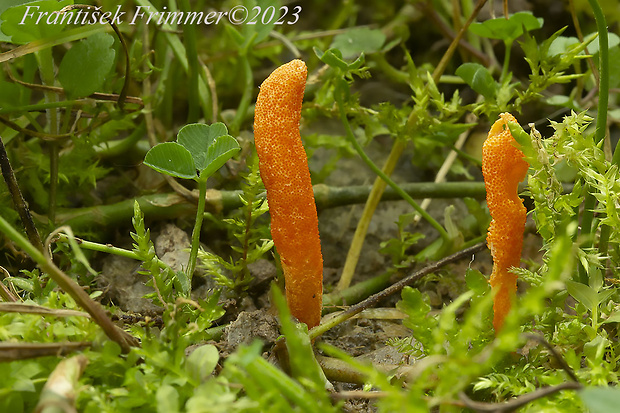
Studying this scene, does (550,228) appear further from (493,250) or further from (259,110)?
(259,110)

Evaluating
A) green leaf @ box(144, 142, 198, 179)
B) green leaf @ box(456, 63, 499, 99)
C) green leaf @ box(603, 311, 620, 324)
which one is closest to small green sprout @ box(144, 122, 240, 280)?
green leaf @ box(144, 142, 198, 179)

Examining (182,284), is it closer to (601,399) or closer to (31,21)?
(31,21)

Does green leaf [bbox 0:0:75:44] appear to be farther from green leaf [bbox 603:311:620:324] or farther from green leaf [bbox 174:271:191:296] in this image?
green leaf [bbox 603:311:620:324]

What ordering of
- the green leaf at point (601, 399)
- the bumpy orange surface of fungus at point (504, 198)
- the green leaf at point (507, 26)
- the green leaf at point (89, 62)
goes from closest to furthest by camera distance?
the green leaf at point (601, 399) < the bumpy orange surface of fungus at point (504, 198) < the green leaf at point (89, 62) < the green leaf at point (507, 26)

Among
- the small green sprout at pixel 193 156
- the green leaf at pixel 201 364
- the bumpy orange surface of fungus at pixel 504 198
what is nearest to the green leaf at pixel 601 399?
the bumpy orange surface of fungus at pixel 504 198

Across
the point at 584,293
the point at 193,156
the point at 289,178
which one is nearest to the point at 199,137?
the point at 193,156

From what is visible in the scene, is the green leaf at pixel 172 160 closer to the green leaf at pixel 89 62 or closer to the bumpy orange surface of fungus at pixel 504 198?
the green leaf at pixel 89 62
